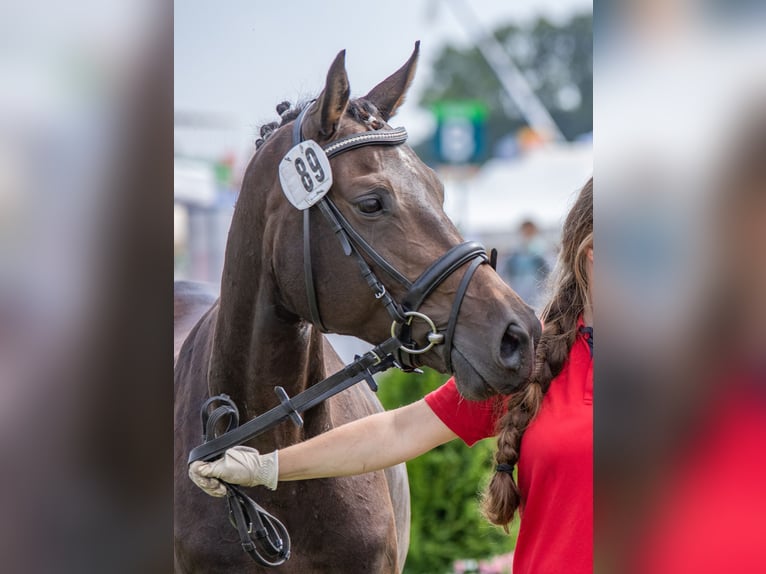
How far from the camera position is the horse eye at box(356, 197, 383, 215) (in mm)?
1750

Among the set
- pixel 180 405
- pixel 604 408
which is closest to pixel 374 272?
pixel 180 405

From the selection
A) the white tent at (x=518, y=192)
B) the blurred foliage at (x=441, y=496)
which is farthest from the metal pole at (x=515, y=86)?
the blurred foliage at (x=441, y=496)

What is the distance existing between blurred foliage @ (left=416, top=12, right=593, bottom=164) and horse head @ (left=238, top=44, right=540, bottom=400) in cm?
3209

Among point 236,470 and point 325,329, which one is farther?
point 325,329

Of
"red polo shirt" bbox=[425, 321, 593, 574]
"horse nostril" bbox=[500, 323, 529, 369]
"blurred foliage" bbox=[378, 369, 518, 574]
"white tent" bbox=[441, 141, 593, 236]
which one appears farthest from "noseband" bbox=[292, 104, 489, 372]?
"white tent" bbox=[441, 141, 593, 236]

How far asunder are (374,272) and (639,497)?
1.16 meters

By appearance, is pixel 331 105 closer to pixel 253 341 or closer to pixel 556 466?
pixel 253 341

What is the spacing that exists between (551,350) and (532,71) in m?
39.2

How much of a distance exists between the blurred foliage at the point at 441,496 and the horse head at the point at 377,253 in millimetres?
2421

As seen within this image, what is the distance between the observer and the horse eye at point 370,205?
175 cm

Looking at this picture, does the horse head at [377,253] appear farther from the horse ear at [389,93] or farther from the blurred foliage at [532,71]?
the blurred foliage at [532,71]

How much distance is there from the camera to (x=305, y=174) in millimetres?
1781

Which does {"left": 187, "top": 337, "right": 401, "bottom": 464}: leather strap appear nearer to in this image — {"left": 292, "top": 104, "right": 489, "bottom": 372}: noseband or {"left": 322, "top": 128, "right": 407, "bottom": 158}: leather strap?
{"left": 292, "top": 104, "right": 489, "bottom": 372}: noseband

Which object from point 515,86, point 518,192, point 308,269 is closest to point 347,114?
point 308,269
